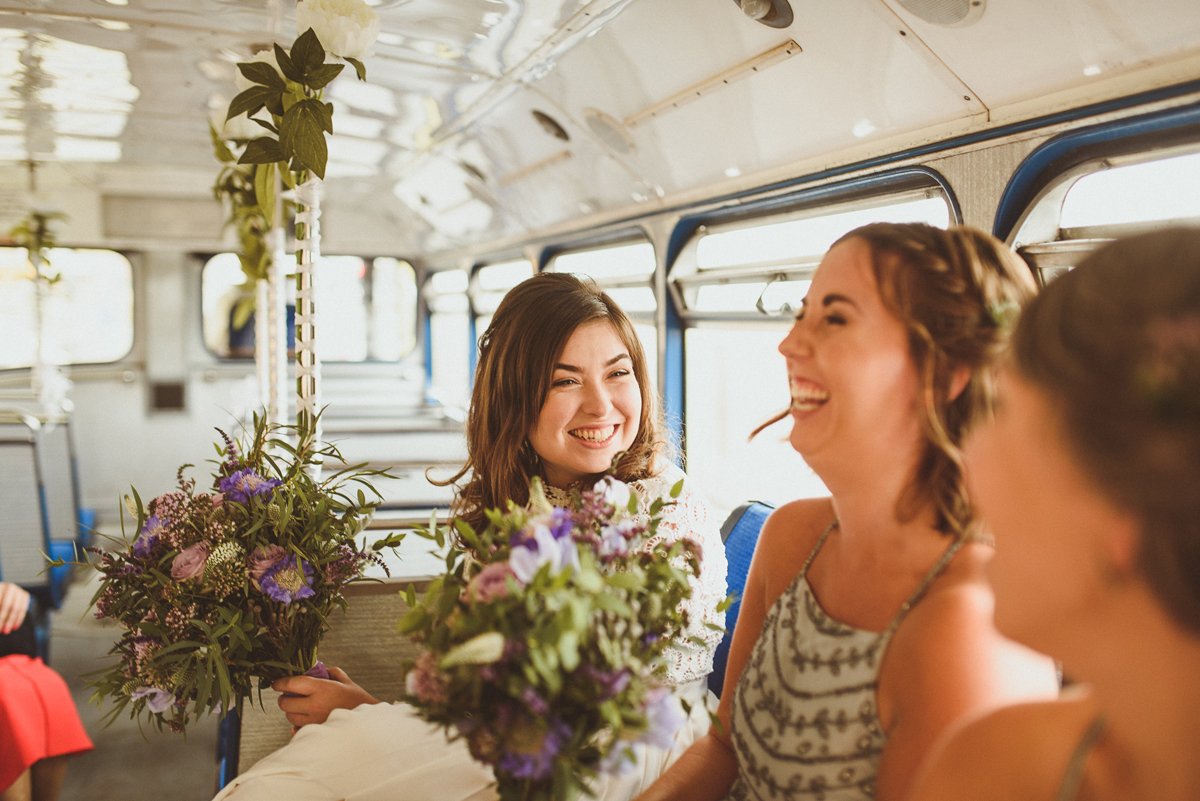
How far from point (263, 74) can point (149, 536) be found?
40.7 inches

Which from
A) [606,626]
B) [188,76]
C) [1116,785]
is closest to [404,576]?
[606,626]

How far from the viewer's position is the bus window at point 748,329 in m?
2.48

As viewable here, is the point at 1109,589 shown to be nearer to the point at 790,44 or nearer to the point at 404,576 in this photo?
the point at 790,44

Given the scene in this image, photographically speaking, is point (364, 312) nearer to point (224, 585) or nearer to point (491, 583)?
point (224, 585)

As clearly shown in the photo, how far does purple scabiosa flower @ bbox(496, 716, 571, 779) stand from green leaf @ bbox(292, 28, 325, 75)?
62.0 inches

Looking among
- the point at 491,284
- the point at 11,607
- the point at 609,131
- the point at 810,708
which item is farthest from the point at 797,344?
the point at 491,284

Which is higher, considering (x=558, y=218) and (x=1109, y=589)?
(x=558, y=218)

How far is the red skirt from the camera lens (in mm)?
2371

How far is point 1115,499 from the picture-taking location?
58 cm

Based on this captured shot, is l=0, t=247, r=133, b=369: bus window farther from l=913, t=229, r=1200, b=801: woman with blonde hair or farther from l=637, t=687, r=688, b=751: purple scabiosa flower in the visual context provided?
l=913, t=229, r=1200, b=801: woman with blonde hair

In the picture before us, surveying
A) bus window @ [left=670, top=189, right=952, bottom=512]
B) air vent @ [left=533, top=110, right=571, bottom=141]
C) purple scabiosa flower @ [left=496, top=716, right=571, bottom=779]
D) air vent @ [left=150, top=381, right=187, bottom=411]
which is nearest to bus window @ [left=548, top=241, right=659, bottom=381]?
bus window @ [left=670, top=189, right=952, bottom=512]

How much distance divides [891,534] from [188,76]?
3.61 m

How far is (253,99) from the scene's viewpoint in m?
1.78

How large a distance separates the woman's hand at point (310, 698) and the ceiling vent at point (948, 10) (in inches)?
71.4
